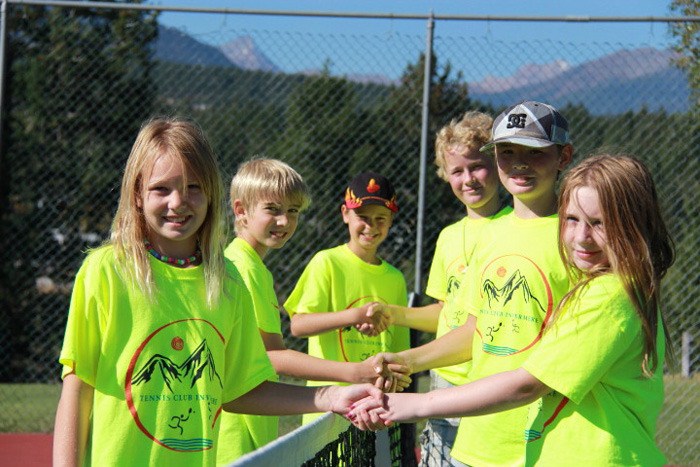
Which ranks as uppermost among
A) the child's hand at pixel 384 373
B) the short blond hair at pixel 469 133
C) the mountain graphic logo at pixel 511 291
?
the short blond hair at pixel 469 133

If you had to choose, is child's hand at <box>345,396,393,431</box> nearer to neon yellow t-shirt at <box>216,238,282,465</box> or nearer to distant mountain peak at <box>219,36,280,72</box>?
neon yellow t-shirt at <box>216,238,282,465</box>

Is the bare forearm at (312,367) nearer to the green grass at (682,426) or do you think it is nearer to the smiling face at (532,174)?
the smiling face at (532,174)

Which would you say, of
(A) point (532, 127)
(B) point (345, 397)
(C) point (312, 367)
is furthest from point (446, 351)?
(A) point (532, 127)

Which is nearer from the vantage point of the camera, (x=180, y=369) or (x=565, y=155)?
(x=180, y=369)

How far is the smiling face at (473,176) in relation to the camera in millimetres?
4285

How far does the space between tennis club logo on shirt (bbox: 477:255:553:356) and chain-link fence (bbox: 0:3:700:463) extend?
3913 mm

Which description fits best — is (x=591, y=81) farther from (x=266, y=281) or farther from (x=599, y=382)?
(x=599, y=382)

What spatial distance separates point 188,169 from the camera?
2.46 m

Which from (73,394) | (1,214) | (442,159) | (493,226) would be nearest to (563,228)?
(493,226)

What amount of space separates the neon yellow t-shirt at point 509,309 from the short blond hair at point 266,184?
1.04 metres

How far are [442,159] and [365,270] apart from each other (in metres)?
0.64

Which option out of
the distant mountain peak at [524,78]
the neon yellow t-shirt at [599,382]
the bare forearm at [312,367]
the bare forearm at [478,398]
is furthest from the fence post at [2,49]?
the neon yellow t-shirt at [599,382]

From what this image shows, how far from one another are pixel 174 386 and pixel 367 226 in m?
2.34

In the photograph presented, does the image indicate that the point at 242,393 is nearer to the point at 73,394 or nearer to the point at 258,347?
the point at 258,347
